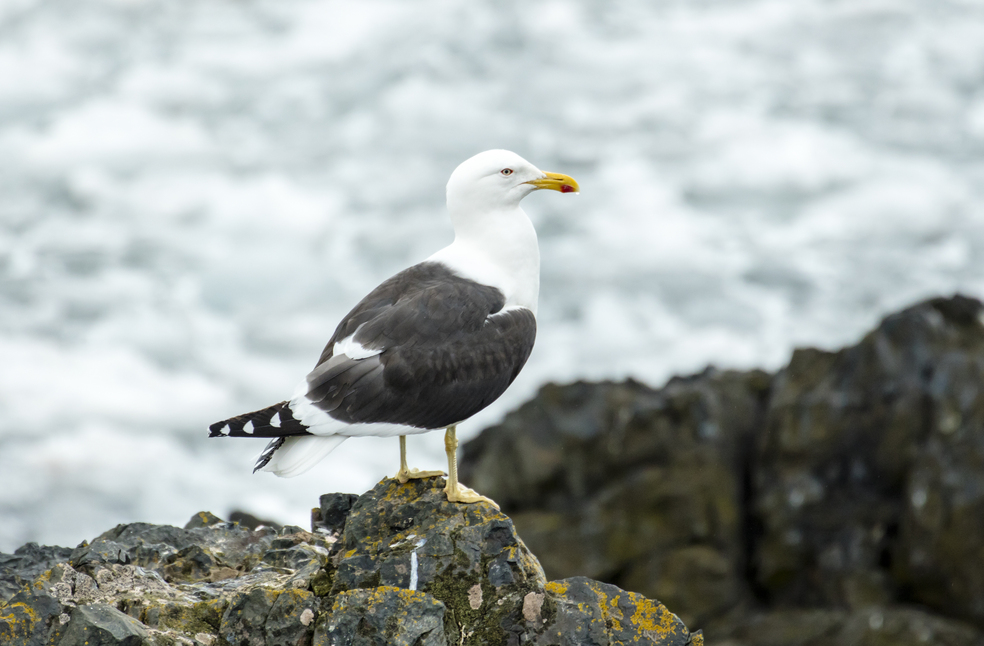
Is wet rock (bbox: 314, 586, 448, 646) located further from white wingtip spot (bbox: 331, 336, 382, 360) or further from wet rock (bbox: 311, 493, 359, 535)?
wet rock (bbox: 311, 493, 359, 535)

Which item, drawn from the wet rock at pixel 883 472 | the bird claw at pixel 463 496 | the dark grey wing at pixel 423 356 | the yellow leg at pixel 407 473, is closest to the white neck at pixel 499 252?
the dark grey wing at pixel 423 356

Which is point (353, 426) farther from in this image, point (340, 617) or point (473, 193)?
point (473, 193)

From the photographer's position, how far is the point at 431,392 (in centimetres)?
922

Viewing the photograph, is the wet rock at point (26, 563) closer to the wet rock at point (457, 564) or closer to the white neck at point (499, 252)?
the wet rock at point (457, 564)

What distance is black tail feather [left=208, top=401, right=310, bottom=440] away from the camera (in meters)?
8.64

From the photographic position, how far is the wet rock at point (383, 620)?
8.02 meters

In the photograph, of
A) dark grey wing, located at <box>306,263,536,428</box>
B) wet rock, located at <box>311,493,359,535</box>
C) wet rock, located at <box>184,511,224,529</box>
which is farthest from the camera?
wet rock, located at <box>184,511,224,529</box>

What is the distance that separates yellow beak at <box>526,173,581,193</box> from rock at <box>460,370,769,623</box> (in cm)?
1289

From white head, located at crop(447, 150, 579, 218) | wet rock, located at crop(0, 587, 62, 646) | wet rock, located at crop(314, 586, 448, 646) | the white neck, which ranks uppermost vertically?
white head, located at crop(447, 150, 579, 218)

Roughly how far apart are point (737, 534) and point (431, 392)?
590 inches

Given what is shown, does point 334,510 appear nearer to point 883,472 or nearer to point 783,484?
point 783,484

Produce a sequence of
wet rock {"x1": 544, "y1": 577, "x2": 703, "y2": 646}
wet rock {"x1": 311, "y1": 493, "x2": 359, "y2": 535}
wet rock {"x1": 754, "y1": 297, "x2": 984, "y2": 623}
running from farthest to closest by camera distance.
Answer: wet rock {"x1": 754, "y1": 297, "x2": 984, "y2": 623}
wet rock {"x1": 311, "y1": 493, "x2": 359, "y2": 535}
wet rock {"x1": 544, "y1": 577, "x2": 703, "y2": 646}

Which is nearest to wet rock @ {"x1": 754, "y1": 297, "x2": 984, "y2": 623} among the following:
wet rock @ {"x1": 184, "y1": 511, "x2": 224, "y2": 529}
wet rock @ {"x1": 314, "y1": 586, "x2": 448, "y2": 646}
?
wet rock @ {"x1": 184, "y1": 511, "x2": 224, "y2": 529}

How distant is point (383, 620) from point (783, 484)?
16.1 meters
